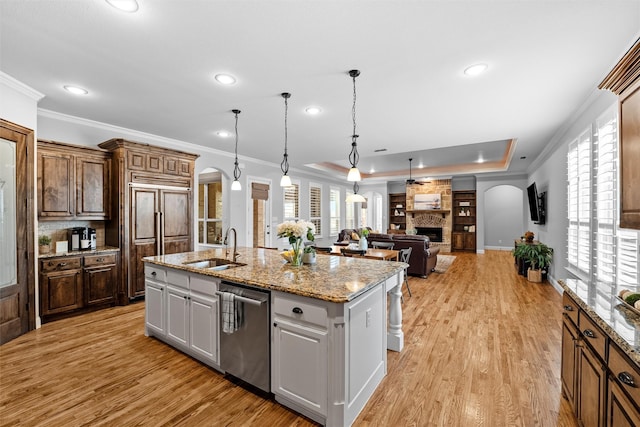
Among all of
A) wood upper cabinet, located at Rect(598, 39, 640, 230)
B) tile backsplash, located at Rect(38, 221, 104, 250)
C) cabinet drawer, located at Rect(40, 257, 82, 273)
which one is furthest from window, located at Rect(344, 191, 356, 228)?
wood upper cabinet, located at Rect(598, 39, 640, 230)

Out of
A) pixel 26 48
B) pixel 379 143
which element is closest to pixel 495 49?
pixel 379 143

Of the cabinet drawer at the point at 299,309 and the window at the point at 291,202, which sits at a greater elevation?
the window at the point at 291,202

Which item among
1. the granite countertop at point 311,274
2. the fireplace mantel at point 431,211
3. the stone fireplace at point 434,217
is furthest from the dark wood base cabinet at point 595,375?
the fireplace mantel at point 431,211

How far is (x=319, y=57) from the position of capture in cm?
251

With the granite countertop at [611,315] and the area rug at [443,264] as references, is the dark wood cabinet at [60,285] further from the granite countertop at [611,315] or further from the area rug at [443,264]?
the area rug at [443,264]

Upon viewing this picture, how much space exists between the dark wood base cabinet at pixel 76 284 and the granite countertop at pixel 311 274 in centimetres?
156

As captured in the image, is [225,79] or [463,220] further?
[463,220]

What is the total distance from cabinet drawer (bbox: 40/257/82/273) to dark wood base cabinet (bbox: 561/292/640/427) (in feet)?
17.0

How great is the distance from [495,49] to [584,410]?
8.42 ft

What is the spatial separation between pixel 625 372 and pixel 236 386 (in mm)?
2384

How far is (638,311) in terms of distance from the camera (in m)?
1.44

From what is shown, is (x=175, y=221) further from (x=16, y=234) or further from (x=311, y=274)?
(x=311, y=274)

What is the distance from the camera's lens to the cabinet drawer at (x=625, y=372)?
1.09 metres

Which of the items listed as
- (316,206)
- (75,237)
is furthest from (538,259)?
(75,237)
